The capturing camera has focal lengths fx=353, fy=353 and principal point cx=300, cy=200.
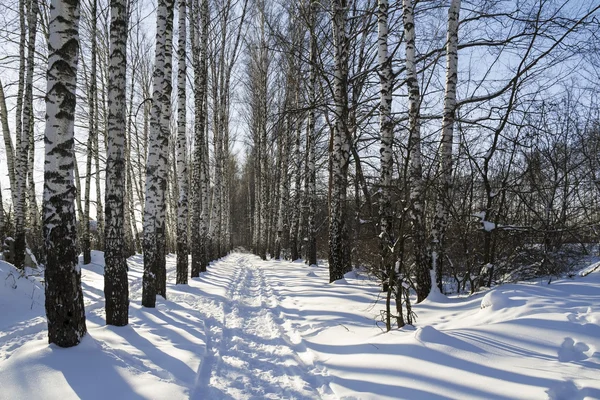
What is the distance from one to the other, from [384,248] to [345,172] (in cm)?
453

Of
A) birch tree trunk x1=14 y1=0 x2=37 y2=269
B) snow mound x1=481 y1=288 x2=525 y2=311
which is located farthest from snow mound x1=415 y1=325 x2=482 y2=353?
birch tree trunk x1=14 y1=0 x2=37 y2=269

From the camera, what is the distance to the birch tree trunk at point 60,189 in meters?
3.73

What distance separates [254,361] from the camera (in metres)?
4.29

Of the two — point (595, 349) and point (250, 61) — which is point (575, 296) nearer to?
point (595, 349)

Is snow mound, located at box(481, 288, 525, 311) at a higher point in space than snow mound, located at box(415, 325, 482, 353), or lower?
higher

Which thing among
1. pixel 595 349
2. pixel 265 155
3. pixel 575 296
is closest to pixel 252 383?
pixel 595 349

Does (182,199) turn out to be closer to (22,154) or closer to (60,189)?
(22,154)

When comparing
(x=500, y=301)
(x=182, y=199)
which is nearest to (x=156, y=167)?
(x=182, y=199)

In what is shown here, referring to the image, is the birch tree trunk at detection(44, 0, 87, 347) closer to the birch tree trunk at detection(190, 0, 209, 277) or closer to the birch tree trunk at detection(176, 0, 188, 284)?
the birch tree trunk at detection(176, 0, 188, 284)

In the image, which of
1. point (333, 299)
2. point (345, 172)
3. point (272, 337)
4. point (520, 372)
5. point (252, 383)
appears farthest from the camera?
point (345, 172)

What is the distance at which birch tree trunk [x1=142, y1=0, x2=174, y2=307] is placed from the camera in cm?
662

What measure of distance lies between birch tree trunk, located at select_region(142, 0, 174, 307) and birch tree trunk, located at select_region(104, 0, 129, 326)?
1.34 meters

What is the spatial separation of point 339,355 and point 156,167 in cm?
474

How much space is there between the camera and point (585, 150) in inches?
403
